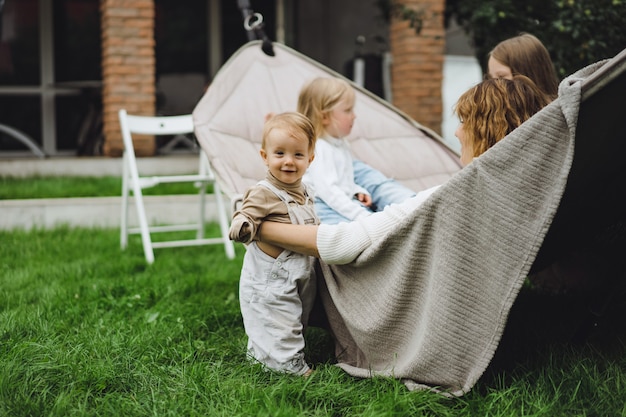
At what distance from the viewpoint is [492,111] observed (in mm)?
2180

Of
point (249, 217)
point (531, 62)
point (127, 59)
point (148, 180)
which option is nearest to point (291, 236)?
point (249, 217)

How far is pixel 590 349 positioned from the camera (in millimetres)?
2398

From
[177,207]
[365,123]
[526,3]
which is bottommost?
[177,207]

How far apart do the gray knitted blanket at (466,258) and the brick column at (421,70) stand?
17.4 ft

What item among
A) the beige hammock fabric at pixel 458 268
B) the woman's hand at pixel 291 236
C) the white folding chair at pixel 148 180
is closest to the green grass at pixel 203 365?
the beige hammock fabric at pixel 458 268

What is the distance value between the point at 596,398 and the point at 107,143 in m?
5.76

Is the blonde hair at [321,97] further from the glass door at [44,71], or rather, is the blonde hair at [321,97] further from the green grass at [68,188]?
the glass door at [44,71]

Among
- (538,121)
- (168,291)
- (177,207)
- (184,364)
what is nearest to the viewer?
(538,121)

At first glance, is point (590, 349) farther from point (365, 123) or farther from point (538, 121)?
point (365, 123)

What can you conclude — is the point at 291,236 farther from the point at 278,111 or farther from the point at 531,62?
the point at 278,111

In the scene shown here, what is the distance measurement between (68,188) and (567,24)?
3992 mm

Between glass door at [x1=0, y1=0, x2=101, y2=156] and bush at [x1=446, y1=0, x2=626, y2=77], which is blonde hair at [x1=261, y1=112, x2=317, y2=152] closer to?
bush at [x1=446, y1=0, x2=626, y2=77]

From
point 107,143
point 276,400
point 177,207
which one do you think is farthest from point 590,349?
point 107,143

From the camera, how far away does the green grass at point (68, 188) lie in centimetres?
551
